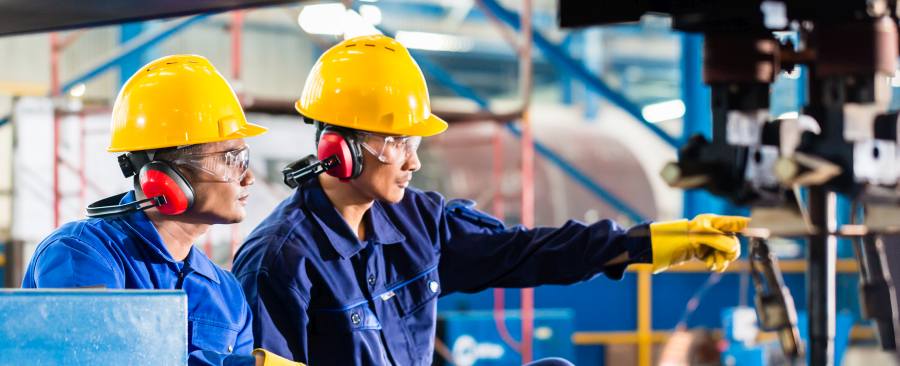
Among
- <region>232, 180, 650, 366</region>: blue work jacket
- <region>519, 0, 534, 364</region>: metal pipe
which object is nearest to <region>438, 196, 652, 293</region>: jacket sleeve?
<region>232, 180, 650, 366</region>: blue work jacket

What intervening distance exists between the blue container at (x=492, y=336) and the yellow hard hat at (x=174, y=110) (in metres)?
4.57

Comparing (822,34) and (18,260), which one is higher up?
(822,34)

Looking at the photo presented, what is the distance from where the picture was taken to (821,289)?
5.67 feet

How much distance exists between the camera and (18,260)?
267 inches

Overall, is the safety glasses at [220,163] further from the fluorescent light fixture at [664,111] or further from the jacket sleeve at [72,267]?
the fluorescent light fixture at [664,111]

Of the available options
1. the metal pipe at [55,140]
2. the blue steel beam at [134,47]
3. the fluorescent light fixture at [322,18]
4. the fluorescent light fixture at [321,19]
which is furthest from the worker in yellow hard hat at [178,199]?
the fluorescent light fixture at [321,19]

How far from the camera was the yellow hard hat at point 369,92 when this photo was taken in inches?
121

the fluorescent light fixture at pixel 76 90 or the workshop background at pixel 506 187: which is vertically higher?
the fluorescent light fixture at pixel 76 90

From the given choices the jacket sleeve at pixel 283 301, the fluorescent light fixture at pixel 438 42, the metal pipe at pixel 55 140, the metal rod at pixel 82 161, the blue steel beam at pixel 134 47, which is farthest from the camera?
the fluorescent light fixture at pixel 438 42

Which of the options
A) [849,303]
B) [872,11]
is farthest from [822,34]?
[849,303]

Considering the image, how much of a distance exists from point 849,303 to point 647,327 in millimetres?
1895

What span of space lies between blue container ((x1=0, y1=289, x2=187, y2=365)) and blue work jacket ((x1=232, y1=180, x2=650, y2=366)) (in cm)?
99

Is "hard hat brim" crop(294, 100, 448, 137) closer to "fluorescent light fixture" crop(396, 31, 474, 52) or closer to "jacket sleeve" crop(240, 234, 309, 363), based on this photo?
"jacket sleeve" crop(240, 234, 309, 363)

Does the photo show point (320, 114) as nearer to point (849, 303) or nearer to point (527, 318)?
point (527, 318)
